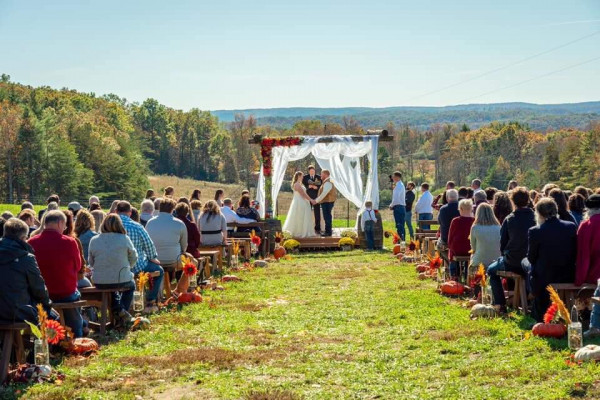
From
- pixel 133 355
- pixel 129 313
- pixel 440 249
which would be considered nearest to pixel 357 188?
pixel 440 249

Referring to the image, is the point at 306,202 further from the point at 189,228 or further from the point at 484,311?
the point at 484,311

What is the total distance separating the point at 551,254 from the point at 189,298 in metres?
5.48

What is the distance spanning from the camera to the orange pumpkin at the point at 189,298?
39.2 feet

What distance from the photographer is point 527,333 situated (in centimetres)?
851

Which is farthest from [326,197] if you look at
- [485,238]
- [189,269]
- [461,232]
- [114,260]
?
[114,260]

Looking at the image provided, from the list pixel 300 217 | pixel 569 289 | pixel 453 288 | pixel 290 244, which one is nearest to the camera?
pixel 569 289

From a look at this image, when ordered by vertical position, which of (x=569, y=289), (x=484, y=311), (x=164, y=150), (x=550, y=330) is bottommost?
(x=484, y=311)

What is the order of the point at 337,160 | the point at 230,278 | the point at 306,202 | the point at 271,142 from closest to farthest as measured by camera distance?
the point at 230,278, the point at 306,202, the point at 271,142, the point at 337,160

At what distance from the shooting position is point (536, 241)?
902cm

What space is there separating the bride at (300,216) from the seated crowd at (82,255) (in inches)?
364

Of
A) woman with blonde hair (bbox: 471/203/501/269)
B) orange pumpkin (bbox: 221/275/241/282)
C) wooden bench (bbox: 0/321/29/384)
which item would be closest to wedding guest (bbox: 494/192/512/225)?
woman with blonde hair (bbox: 471/203/501/269)

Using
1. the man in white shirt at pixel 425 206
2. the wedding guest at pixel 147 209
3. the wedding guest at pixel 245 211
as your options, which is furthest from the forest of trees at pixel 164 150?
the wedding guest at pixel 147 209

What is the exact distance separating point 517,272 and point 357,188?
13.8m

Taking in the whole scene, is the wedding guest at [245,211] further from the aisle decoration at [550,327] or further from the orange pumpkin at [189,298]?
the aisle decoration at [550,327]
